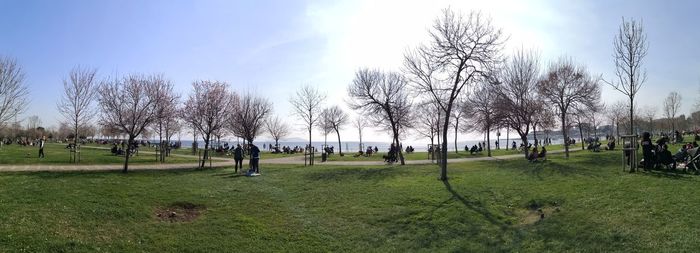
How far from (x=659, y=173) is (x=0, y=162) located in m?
33.0

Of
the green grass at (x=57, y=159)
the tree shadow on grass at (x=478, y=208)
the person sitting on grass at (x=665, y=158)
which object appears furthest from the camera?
the green grass at (x=57, y=159)

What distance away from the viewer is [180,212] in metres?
15.0

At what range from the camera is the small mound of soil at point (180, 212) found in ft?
46.6

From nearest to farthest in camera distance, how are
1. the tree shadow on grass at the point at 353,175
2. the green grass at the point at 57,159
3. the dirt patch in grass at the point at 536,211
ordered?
the dirt patch in grass at the point at 536,211, the tree shadow on grass at the point at 353,175, the green grass at the point at 57,159

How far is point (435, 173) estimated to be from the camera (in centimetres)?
2464

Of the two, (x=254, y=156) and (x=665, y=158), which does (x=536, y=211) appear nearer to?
(x=665, y=158)

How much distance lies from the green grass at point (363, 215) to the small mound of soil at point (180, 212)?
11.2 inches

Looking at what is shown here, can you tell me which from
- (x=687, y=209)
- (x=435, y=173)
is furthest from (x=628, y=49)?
(x=687, y=209)

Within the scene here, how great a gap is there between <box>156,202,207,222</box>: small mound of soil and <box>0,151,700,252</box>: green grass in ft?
0.94

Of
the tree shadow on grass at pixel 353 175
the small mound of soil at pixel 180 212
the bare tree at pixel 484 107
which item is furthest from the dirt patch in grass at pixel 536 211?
the bare tree at pixel 484 107

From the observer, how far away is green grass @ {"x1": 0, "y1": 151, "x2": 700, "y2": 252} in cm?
1104

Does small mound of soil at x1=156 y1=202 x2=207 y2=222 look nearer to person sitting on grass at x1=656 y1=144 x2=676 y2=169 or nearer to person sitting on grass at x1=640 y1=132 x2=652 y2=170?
person sitting on grass at x1=640 y1=132 x2=652 y2=170

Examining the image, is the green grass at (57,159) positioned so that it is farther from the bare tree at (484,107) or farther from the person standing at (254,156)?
the bare tree at (484,107)

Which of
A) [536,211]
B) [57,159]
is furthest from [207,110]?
[536,211]
